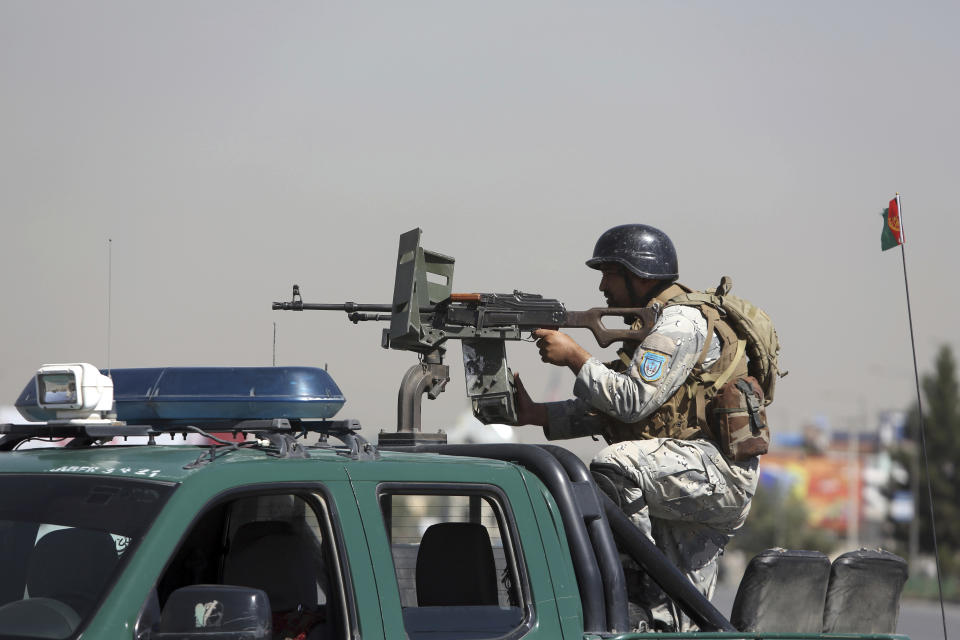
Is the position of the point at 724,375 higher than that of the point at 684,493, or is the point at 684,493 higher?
the point at 724,375

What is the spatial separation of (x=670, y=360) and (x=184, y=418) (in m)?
1.93

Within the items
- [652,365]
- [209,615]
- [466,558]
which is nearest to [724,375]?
[652,365]

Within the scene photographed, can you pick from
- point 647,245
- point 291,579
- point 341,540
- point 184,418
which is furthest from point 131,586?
point 647,245

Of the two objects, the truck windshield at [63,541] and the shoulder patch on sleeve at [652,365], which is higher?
the shoulder patch on sleeve at [652,365]

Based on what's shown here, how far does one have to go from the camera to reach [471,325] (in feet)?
19.7

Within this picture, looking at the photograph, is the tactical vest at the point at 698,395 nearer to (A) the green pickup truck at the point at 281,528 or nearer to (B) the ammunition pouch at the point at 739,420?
(B) the ammunition pouch at the point at 739,420

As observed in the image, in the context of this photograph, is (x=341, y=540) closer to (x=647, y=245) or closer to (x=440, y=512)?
(x=440, y=512)

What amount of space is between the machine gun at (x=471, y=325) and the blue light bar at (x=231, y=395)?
3.97 ft

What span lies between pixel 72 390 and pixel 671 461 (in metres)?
2.24

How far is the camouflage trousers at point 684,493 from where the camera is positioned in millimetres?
5102

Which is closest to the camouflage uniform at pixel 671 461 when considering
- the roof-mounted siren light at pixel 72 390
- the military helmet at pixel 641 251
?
the military helmet at pixel 641 251

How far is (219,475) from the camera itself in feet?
11.2

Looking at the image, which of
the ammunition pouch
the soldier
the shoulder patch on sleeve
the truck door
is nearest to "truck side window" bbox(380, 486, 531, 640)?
the truck door

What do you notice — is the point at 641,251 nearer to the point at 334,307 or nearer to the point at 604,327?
the point at 604,327
